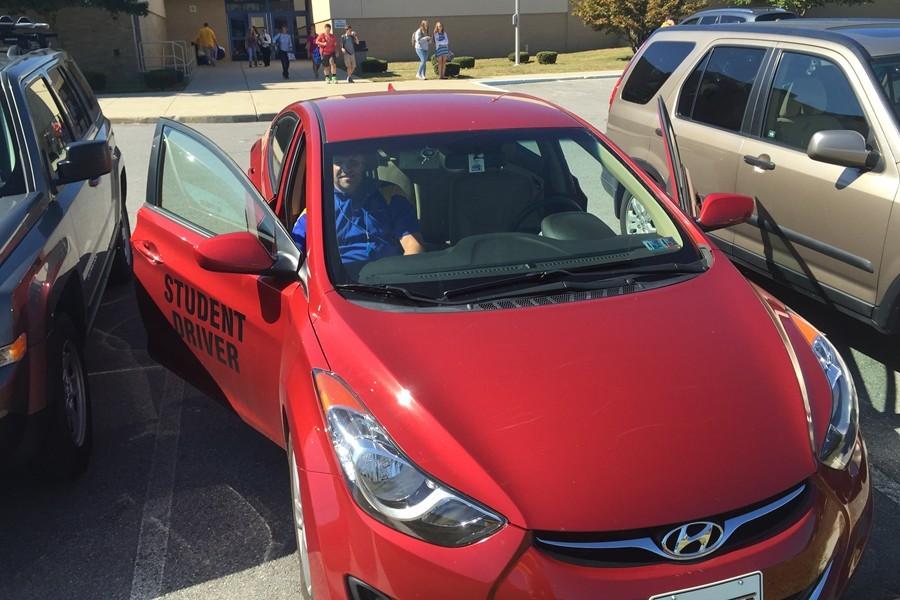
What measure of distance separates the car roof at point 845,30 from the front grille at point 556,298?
2.78 metres

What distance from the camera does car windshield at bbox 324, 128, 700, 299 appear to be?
2842 mm

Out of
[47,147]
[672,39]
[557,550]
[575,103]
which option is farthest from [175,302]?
[575,103]

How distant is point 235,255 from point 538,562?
1.59m

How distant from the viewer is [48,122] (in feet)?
14.5

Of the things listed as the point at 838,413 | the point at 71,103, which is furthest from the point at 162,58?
the point at 838,413

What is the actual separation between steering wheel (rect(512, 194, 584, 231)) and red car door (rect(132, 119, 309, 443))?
0.93 meters

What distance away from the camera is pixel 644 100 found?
20.6 feet

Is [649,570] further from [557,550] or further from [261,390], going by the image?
[261,390]

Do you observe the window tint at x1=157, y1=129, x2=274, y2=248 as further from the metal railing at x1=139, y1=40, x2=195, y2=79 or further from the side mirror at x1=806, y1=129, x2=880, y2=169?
the metal railing at x1=139, y1=40, x2=195, y2=79

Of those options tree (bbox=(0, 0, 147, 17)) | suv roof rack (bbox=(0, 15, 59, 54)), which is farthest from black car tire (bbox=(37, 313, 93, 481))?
tree (bbox=(0, 0, 147, 17))

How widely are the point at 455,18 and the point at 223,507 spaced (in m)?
34.0

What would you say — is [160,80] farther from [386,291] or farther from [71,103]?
[386,291]

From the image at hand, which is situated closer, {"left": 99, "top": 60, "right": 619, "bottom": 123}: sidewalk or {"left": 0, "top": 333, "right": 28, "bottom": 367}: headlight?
{"left": 0, "top": 333, "right": 28, "bottom": 367}: headlight

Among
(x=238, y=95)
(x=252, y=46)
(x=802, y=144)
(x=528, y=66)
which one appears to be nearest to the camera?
(x=802, y=144)
